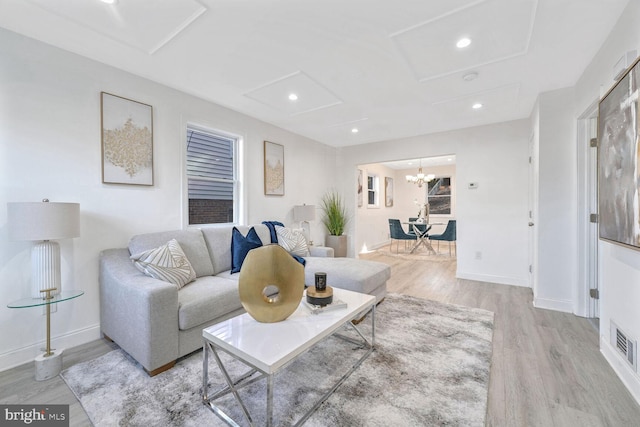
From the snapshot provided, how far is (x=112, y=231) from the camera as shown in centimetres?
241

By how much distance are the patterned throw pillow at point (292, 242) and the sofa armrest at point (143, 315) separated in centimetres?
171

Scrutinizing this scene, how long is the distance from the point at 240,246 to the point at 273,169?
1622 millimetres

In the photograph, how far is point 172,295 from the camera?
72.5 inches

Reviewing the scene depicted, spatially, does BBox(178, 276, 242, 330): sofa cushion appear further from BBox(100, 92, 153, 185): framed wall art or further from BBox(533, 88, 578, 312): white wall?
BBox(533, 88, 578, 312): white wall

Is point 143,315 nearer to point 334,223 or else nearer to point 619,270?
point 619,270

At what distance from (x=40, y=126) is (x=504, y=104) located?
467 centimetres

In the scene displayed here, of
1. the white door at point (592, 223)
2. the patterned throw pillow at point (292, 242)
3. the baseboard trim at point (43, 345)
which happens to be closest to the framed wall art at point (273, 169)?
the patterned throw pillow at point (292, 242)

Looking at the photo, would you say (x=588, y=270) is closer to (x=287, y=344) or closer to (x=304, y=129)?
(x=287, y=344)

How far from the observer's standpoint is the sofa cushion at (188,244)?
2381 mm

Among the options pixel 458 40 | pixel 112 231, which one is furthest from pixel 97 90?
pixel 458 40

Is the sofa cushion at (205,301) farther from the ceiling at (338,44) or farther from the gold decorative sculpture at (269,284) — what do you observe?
the ceiling at (338,44)

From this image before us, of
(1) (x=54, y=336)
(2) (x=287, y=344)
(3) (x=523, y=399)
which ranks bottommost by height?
(3) (x=523, y=399)

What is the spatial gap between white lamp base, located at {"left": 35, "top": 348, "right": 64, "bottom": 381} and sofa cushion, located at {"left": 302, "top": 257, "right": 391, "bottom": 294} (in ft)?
6.52

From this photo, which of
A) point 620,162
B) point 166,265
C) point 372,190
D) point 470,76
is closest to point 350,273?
point 166,265
